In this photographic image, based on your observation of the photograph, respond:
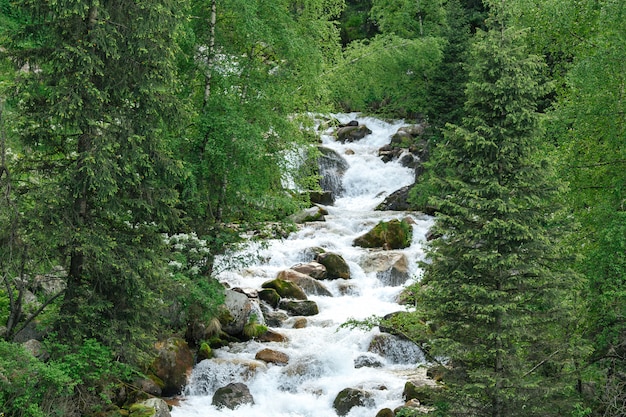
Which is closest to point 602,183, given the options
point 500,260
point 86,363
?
point 500,260

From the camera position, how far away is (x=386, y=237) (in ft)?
76.5

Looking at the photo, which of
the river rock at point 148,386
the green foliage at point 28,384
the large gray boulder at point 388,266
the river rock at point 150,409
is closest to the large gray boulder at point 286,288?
the large gray boulder at point 388,266

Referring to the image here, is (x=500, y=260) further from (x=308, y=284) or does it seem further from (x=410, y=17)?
(x=410, y=17)

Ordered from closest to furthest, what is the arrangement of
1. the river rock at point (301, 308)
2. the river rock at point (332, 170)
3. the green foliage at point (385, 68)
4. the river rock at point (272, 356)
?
the river rock at point (272, 356) → the river rock at point (301, 308) → the green foliage at point (385, 68) → the river rock at point (332, 170)

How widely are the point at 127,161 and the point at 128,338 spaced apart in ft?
9.71

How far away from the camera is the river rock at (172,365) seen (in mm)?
13961

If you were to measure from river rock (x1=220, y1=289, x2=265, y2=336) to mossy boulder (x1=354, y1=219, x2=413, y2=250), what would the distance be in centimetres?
683

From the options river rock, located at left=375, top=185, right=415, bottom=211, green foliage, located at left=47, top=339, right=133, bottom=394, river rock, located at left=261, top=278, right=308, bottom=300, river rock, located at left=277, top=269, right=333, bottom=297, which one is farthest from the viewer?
river rock, located at left=375, top=185, right=415, bottom=211

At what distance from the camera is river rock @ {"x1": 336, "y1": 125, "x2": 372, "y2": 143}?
34.8 meters

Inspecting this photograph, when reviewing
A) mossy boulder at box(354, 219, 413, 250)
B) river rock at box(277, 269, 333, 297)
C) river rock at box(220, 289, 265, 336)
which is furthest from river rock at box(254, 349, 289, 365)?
mossy boulder at box(354, 219, 413, 250)

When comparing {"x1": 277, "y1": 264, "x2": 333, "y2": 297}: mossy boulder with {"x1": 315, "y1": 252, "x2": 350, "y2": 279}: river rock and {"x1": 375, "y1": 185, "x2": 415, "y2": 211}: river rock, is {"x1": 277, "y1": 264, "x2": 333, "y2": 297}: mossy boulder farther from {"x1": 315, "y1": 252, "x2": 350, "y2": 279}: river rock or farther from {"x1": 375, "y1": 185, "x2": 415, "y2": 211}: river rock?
{"x1": 375, "y1": 185, "x2": 415, "y2": 211}: river rock

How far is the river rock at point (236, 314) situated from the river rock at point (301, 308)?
3.64 feet

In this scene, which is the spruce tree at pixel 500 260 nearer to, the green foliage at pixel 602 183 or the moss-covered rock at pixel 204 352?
the green foliage at pixel 602 183

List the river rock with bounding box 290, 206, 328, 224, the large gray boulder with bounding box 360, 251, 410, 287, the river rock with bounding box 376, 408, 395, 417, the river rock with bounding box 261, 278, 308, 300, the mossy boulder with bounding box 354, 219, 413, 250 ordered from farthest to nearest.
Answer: the river rock with bounding box 290, 206, 328, 224
the mossy boulder with bounding box 354, 219, 413, 250
the large gray boulder with bounding box 360, 251, 410, 287
the river rock with bounding box 261, 278, 308, 300
the river rock with bounding box 376, 408, 395, 417
